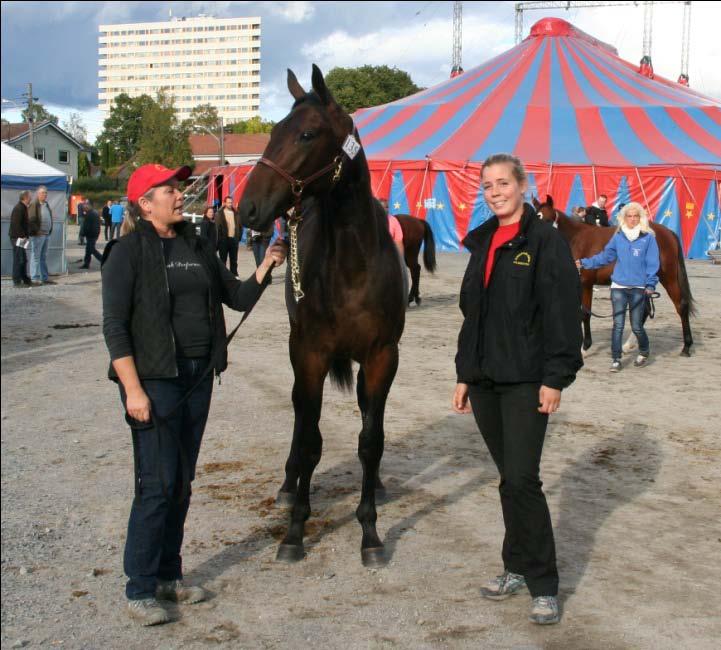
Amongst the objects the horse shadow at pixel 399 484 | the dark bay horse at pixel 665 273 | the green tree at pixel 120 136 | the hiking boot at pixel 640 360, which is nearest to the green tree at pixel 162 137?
the green tree at pixel 120 136

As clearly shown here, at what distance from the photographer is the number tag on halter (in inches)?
156

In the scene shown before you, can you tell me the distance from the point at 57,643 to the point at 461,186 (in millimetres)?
23036

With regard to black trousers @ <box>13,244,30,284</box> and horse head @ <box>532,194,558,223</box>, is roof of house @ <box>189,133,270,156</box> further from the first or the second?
horse head @ <box>532,194,558,223</box>

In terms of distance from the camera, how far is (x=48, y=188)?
17750 millimetres

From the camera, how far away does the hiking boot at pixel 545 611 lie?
134 inches

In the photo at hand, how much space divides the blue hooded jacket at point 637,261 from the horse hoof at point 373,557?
19.8 feet

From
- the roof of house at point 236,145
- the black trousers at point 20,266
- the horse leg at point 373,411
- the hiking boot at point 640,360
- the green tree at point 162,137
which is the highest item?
the roof of house at point 236,145

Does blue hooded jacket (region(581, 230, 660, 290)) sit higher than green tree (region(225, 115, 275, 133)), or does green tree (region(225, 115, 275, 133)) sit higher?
green tree (region(225, 115, 275, 133))

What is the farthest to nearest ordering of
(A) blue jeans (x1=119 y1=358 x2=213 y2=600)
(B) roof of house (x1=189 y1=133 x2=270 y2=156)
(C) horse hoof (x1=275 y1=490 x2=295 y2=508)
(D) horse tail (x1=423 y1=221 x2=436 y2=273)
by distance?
(B) roof of house (x1=189 y1=133 x2=270 y2=156) < (D) horse tail (x1=423 y1=221 x2=436 y2=273) < (C) horse hoof (x1=275 y1=490 x2=295 y2=508) < (A) blue jeans (x1=119 y1=358 x2=213 y2=600)

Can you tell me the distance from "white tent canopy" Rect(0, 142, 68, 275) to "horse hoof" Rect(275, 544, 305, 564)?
43.9 feet

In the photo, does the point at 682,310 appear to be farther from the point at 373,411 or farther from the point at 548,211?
the point at 373,411

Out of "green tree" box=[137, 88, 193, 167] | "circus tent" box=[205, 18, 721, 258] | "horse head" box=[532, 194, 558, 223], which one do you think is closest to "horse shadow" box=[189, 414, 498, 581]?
"horse head" box=[532, 194, 558, 223]

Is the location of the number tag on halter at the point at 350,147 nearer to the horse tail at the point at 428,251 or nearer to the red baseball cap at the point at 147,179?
the red baseball cap at the point at 147,179

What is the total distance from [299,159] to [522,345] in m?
1.31
